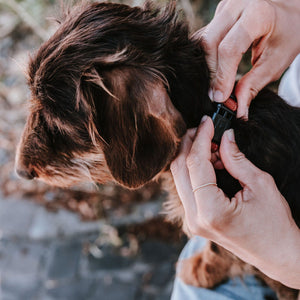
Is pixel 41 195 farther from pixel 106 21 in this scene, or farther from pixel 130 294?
pixel 106 21

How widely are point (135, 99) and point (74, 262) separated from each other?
2.37 m

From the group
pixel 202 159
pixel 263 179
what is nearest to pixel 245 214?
pixel 263 179

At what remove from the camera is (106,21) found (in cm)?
150

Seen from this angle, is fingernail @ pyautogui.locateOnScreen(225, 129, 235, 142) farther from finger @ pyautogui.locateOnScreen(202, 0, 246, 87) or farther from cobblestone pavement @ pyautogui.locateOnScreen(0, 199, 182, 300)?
cobblestone pavement @ pyautogui.locateOnScreen(0, 199, 182, 300)

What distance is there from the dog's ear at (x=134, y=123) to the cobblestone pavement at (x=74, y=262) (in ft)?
5.84

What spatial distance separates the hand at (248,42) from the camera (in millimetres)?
1559

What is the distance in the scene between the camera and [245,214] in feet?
4.59

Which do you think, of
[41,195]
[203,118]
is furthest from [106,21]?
[41,195]

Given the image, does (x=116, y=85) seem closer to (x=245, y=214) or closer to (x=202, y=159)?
(x=202, y=159)

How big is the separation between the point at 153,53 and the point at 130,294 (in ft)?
7.67

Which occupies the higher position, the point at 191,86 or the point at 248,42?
the point at 248,42

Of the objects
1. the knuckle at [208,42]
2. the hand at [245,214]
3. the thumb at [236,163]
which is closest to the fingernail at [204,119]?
the hand at [245,214]

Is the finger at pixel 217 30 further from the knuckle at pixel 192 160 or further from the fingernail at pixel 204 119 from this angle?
the knuckle at pixel 192 160

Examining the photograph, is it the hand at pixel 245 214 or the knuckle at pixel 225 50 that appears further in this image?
the knuckle at pixel 225 50
